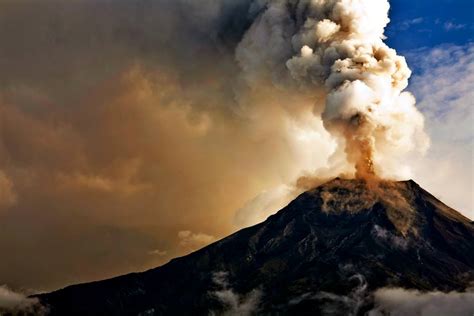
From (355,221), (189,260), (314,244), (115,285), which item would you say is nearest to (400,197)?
(355,221)

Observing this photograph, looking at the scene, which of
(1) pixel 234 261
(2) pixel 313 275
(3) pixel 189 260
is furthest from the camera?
(3) pixel 189 260

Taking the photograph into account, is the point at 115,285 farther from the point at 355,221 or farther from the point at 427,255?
the point at 427,255

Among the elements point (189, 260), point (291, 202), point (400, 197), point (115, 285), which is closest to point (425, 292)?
point (400, 197)

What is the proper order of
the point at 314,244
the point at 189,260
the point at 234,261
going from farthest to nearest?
1. the point at 189,260
2. the point at 234,261
3. the point at 314,244

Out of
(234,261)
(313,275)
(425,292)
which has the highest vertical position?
(234,261)

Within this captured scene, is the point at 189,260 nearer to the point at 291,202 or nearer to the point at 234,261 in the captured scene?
the point at 234,261

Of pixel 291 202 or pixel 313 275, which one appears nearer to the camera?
pixel 313 275

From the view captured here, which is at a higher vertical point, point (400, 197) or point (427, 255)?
point (400, 197)
